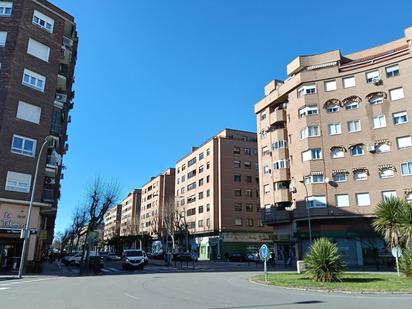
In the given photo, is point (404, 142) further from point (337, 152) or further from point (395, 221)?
point (395, 221)

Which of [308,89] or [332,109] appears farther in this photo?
[308,89]

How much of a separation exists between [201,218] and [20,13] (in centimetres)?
5335

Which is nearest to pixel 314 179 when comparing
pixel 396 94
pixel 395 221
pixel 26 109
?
pixel 396 94

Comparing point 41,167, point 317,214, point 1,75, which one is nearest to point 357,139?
point 317,214

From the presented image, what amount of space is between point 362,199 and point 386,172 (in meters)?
3.63

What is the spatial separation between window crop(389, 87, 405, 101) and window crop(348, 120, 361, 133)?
165 inches

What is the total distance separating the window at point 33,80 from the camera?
32.7 metres

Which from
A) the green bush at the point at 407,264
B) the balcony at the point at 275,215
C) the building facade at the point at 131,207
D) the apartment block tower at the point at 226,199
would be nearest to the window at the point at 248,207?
the apartment block tower at the point at 226,199

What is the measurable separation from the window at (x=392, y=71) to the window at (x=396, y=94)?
168 cm

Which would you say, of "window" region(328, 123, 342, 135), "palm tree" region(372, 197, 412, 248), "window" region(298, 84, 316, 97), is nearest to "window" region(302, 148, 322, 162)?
"window" region(328, 123, 342, 135)

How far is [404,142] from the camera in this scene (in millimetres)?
39875

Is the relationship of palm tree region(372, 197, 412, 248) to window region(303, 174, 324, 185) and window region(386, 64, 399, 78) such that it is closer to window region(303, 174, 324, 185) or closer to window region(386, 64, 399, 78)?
window region(303, 174, 324, 185)

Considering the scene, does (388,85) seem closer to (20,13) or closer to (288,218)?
(288,218)

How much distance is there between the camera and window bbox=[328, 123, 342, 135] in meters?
44.1
